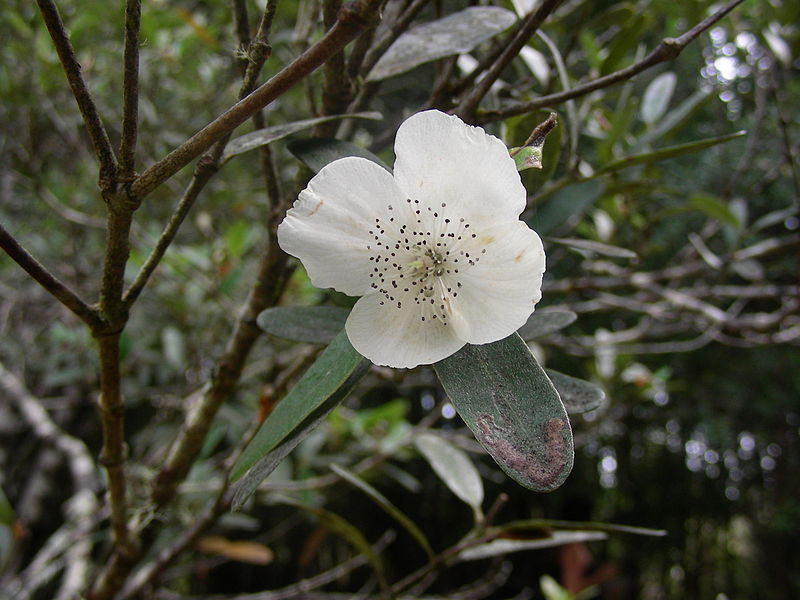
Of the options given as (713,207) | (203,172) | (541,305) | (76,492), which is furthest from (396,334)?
(76,492)

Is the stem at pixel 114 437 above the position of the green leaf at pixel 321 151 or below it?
below

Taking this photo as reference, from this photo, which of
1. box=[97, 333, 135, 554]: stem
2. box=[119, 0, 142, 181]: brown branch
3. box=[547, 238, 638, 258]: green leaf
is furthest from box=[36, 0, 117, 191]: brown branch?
box=[547, 238, 638, 258]: green leaf

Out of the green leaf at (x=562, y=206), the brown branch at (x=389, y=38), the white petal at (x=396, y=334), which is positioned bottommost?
the green leaf at (x=562, y=206)

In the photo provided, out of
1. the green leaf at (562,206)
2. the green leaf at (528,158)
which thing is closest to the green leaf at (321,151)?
the green leaf at (528,158)

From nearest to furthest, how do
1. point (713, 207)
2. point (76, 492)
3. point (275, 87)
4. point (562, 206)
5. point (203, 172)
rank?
point (275, 87) → point (203, 172) → point (562, 206) → point (713, 207) → point (76, 492)

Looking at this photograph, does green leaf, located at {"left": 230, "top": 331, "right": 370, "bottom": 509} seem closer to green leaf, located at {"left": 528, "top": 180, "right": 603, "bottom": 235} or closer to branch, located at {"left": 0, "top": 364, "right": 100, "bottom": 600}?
green leaf, located at {"left": 528, "top": 180, "right": 603, "bottom": 235}

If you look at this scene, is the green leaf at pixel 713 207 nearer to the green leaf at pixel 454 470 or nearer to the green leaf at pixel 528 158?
the green leaf at pixel 454 470

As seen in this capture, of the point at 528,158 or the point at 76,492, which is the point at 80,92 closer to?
the point at 528,158
